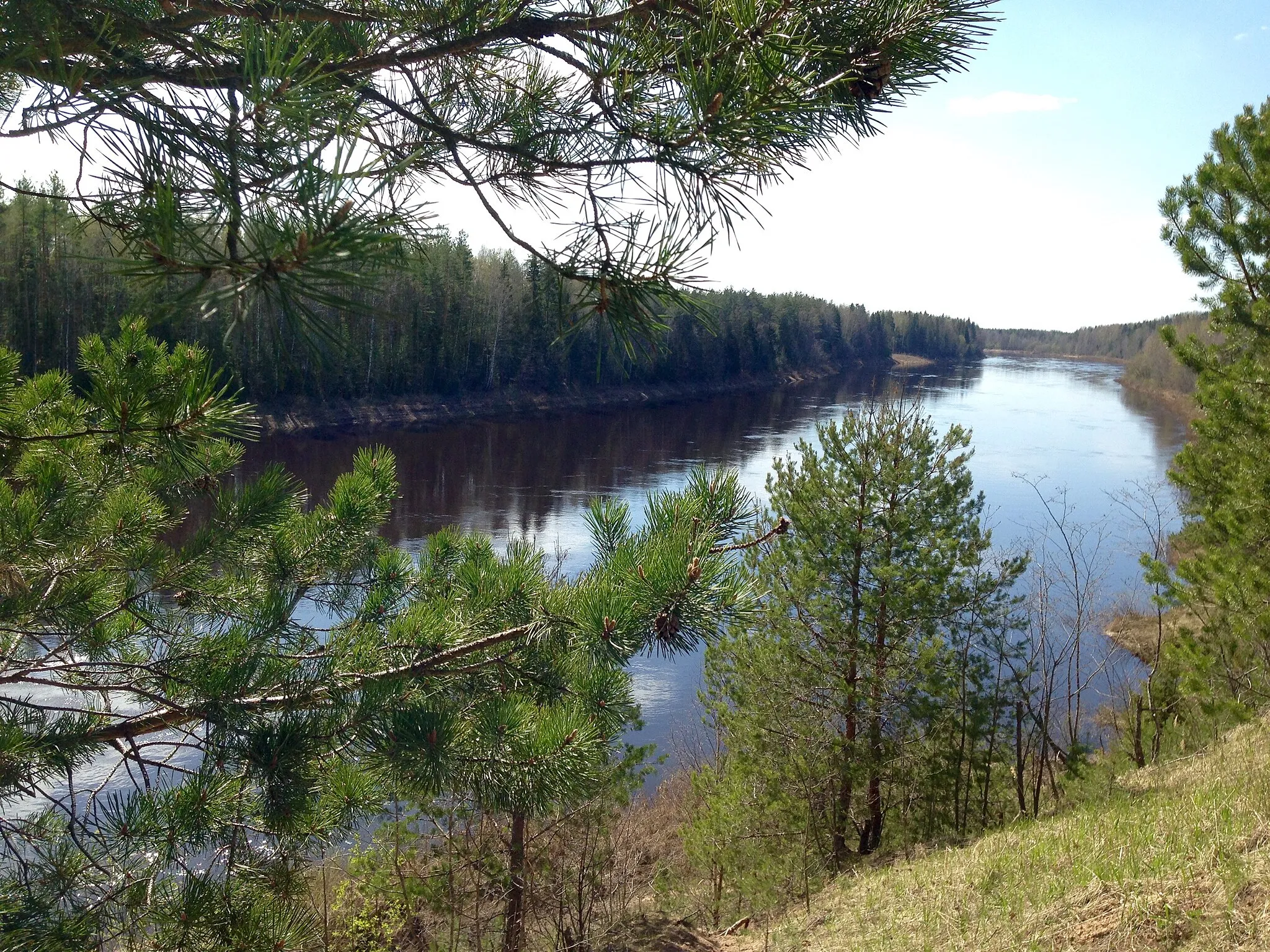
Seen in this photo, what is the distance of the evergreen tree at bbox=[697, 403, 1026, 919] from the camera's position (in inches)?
345

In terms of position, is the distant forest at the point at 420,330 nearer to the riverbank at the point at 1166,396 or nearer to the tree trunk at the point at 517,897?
the tree trunk at the point at 517,897

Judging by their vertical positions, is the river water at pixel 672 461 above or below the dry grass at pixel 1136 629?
above

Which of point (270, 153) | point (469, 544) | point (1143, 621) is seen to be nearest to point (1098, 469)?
point (1143, 621)

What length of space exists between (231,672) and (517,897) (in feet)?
17.4

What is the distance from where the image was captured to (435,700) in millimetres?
2814

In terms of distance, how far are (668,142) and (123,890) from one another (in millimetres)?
2638

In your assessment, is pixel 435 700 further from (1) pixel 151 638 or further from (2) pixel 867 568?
(2) pixel 867 568

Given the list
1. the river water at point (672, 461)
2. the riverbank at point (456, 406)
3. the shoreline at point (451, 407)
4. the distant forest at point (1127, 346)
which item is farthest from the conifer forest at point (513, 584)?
the distant forest at point (1127, 346)

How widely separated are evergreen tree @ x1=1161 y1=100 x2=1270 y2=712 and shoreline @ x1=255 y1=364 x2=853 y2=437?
23.7 meters

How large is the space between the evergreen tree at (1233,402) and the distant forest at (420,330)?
15.6ft

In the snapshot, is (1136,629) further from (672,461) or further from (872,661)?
(672,461)

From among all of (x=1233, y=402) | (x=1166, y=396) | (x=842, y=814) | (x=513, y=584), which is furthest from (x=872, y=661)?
(x=1166, y=396)

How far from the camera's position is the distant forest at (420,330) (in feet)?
4.80

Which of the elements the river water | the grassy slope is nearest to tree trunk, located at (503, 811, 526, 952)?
the grassy slope
